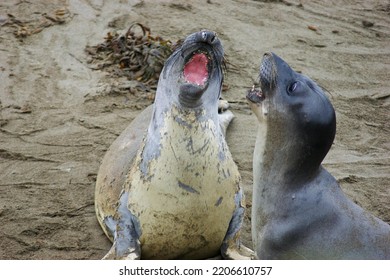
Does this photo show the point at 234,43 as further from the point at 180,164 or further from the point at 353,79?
the point at 180,164

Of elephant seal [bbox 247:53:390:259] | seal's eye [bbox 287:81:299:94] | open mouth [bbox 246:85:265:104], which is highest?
seal's eye [bbox 287:81:299:94]

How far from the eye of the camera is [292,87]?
416cm

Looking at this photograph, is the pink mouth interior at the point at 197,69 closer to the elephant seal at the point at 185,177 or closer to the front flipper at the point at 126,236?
the elephant seal at the point at 185,177

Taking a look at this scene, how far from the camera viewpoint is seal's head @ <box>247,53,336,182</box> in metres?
4.04

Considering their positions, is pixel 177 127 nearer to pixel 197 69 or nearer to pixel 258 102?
pixel 197 69

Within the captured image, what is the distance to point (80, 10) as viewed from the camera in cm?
806

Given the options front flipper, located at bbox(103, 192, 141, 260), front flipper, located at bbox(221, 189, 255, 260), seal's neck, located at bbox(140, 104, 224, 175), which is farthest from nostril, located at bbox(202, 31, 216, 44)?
front flipper, located at bbox(103, 192, 141, 260)

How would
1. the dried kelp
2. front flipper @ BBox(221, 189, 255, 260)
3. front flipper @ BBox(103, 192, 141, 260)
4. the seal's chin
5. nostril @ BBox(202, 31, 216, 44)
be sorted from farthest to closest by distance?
the dried kelp < the seal's chin < front flipper @ BBox(221, 189, 255, 260) < front flipper @ BBox(103, 192, 141, 260) < nostril @ BBox(202, 31, 216, 44)

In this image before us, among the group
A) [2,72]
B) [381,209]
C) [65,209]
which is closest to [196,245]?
[65,209]

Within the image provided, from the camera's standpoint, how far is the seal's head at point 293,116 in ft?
13.2

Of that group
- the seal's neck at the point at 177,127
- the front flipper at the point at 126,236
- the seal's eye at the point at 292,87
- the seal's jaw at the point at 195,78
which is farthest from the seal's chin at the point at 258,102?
the front flipper at the point at 126,236

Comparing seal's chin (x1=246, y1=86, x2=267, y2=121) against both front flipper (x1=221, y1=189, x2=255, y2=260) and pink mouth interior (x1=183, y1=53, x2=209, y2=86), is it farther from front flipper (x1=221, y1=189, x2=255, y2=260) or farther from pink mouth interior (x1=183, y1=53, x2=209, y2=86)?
pink mouth interior (x1=183, y1=53, x2=209, y2=86)

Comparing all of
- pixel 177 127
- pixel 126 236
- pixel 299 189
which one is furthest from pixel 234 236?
pixel 177 127

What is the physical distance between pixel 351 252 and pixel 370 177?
1657 mm
